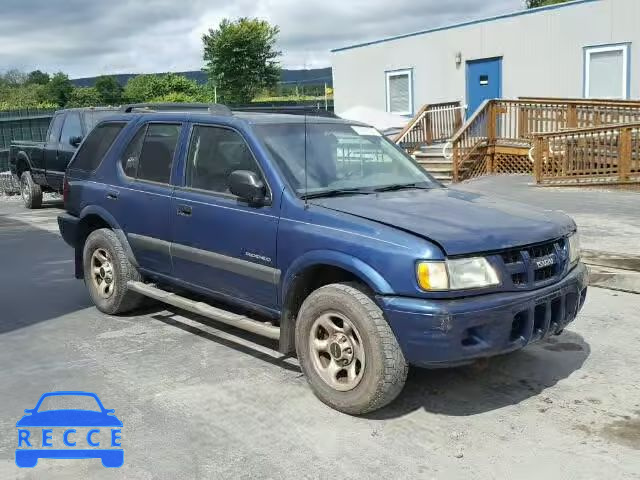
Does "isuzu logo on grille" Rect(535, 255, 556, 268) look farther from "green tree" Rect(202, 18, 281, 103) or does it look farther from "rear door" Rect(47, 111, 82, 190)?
"green tree" Rect(202, 18, 281, 103)

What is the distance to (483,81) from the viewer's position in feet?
62.2

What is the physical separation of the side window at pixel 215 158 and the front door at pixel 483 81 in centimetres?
1452

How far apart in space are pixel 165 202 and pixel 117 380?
1466 millimetres

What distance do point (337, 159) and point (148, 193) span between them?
1.70 metres

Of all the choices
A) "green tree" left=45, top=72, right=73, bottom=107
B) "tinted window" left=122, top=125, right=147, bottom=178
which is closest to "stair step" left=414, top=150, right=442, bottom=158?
"tinted window" left=122, top=125, right=147, bottom=178

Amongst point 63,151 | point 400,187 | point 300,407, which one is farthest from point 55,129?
point 300,407

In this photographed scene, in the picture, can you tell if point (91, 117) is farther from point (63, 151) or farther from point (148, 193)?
point (148, 193)

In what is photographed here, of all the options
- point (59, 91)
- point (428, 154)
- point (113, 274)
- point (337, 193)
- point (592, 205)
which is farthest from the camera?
point (59, 91)

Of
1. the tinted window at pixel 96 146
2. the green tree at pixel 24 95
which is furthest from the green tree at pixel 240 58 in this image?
the tinted window at pixel 96 146

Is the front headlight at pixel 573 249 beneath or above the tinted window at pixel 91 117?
beneath

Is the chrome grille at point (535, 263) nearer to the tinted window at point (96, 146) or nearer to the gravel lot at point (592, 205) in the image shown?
the gravel lot at point (592, 205)

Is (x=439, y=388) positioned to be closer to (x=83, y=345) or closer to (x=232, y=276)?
(x=232, y=276)

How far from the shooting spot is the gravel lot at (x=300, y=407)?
356 cm

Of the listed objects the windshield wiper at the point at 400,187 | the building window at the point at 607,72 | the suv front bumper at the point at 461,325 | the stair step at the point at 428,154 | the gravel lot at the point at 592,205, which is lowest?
the gravel lot at the point at 592,205
